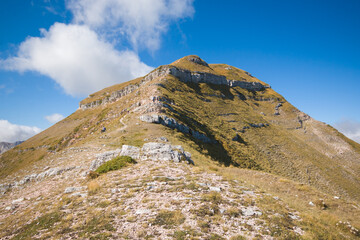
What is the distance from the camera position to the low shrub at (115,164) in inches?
569

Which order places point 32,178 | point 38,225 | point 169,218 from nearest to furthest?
point 169,218 < point 38,225 < point 32,178

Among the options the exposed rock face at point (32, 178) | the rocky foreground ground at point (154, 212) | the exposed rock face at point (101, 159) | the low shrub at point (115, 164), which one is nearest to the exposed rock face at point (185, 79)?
the exposed rock face at point (101, 159)

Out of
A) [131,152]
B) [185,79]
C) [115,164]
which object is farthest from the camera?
[185,79]

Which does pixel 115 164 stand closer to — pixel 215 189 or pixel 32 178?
pixel 215 189

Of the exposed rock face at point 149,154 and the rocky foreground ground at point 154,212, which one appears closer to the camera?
the rocky foreground ground at point 154,212

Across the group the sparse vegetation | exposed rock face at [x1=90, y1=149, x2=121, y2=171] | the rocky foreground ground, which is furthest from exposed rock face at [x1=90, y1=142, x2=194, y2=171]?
the sparse vegetation

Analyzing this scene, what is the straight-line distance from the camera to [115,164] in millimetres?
15008

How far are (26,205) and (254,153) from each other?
50.9 m

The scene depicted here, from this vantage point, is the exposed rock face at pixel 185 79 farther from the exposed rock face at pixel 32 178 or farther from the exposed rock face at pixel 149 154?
the exposed rock face at pixel 32 178

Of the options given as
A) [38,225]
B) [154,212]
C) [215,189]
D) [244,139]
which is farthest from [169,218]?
[244,139]

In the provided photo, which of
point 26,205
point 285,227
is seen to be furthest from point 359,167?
point 26,205

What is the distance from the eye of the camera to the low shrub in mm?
14456

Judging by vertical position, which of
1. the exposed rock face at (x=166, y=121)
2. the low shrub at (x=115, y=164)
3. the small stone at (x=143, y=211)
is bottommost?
the small stone at (x=143, y=211)

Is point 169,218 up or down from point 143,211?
down
